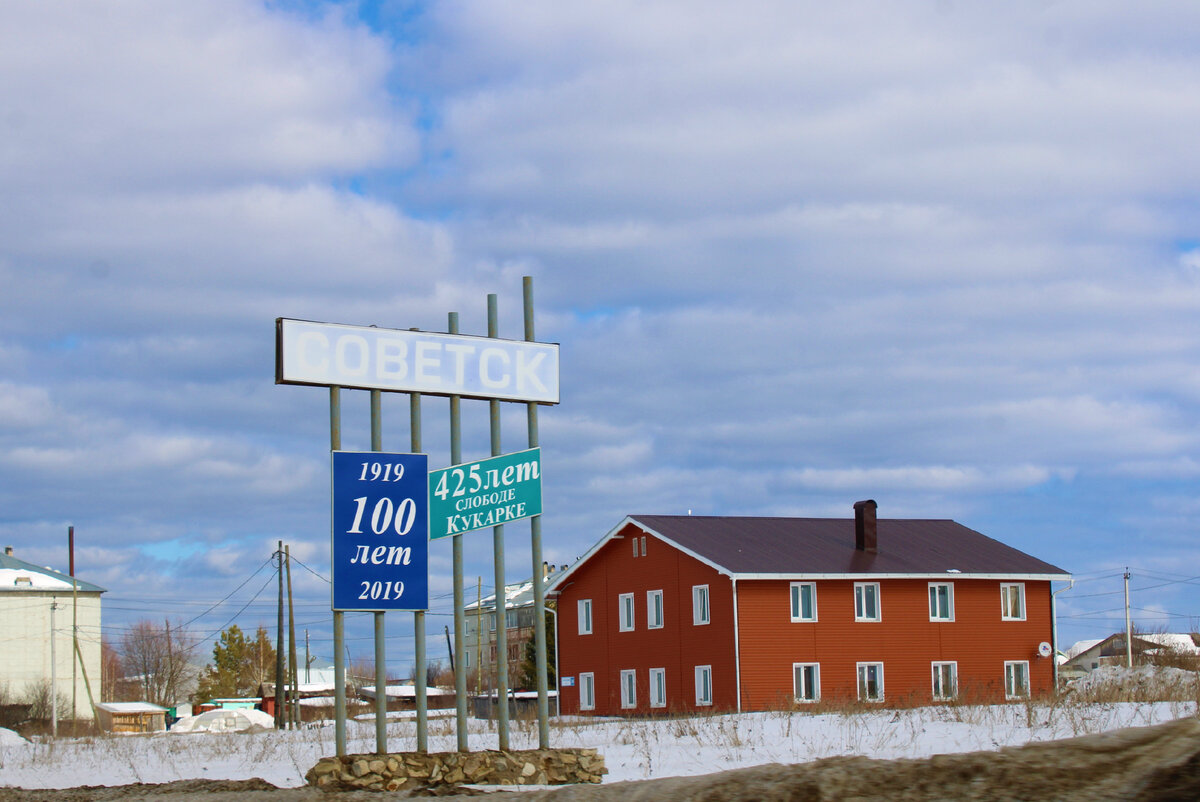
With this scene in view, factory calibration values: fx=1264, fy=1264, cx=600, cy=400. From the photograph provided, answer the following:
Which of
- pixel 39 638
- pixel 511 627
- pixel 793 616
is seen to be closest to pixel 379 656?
pixel 793 616

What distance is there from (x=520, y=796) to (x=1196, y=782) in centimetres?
530

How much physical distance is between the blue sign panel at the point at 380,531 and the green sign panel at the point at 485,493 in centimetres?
24

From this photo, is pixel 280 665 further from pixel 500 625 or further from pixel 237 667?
pixel 237 667

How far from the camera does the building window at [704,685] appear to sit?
42750mm

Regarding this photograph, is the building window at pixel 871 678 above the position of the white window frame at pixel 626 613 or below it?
below

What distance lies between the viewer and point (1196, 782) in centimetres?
595

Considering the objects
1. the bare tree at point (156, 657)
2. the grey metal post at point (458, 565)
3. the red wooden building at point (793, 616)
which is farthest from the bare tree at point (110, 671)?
the grey metal post at point (458, 565)

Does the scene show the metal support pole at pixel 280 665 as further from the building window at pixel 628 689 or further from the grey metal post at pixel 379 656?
the grey metal post at pixel 379 656

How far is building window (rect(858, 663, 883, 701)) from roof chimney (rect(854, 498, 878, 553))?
4821 mm

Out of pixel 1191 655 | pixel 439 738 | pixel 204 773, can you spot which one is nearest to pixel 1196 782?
pixel 204 773

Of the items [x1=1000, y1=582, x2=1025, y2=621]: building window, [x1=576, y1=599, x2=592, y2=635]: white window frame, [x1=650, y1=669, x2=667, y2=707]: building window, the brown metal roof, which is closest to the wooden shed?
[x1=576, y1=599, x2=592, y2=635]: white window frame

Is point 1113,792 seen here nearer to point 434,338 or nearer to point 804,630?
point 434,338

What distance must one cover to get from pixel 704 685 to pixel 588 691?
7282 millimetres

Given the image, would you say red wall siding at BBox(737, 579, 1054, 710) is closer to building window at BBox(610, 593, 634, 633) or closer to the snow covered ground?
building window at BBox(610, 593, 634, 633)
